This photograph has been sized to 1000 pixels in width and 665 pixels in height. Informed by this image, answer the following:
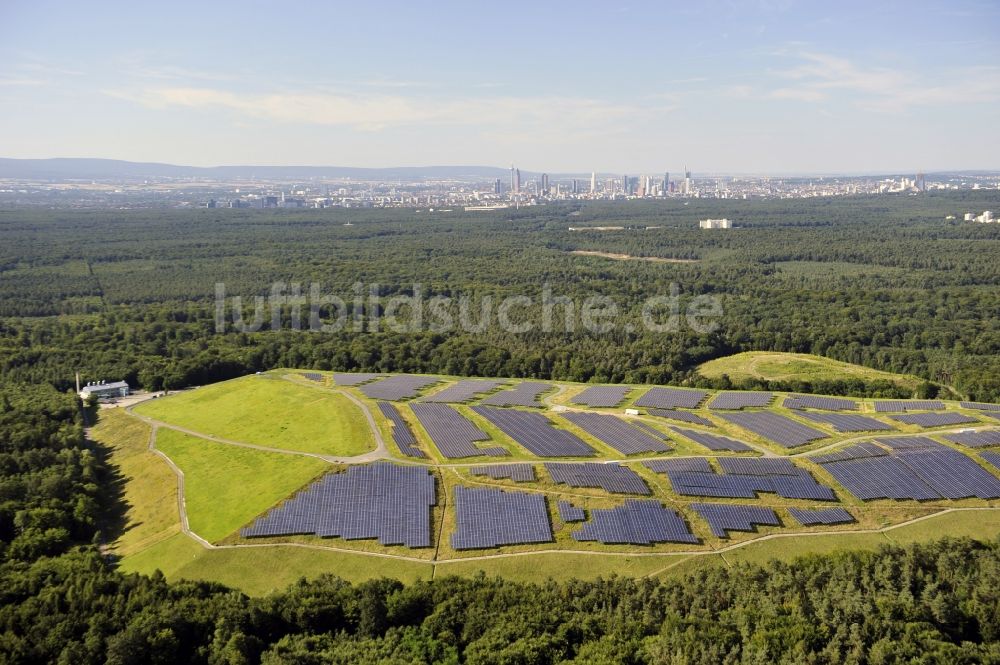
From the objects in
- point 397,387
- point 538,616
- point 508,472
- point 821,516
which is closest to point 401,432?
point 508,472

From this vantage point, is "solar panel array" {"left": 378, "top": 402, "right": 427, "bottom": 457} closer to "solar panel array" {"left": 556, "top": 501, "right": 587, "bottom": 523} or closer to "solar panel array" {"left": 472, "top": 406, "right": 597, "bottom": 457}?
"solar panel array" {"left": 472, "top": 406, "right": 597, "bottom": 457}

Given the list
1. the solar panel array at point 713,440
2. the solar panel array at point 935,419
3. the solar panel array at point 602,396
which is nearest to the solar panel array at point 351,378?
the solar panel array at point 602,396

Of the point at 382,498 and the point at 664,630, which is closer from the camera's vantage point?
the point at 664,630

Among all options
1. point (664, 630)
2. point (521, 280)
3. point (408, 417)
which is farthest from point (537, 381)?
point (521, 280)

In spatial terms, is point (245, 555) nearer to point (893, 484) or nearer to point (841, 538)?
point (841, 538)

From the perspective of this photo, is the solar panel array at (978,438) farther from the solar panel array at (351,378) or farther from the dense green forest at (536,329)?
the solar panel array at (351,378)
